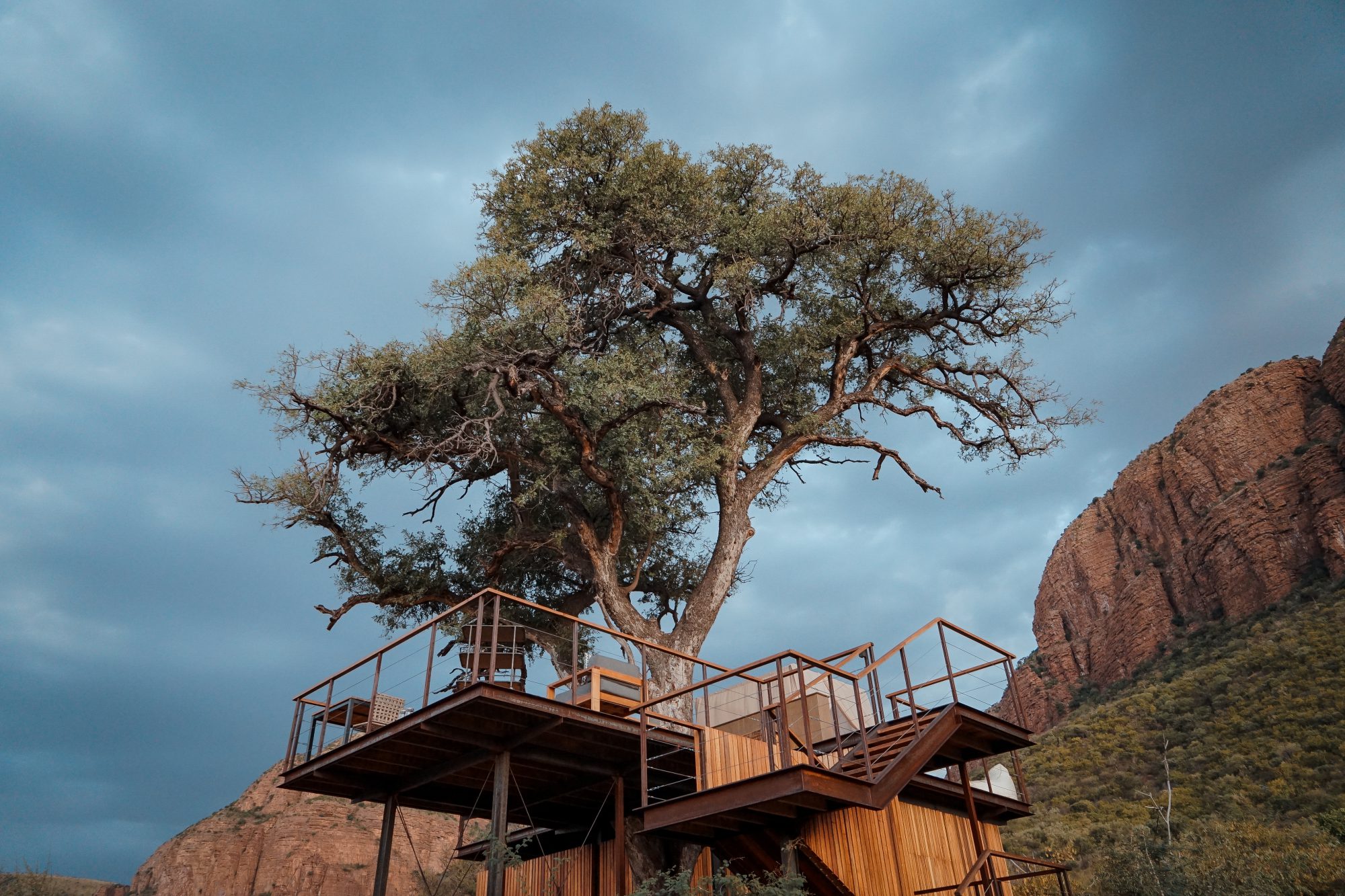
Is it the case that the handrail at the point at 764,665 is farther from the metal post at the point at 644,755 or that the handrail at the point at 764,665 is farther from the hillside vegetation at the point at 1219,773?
the hillside vegetation at the point at 1219,773

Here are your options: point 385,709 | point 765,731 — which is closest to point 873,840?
point 765,731

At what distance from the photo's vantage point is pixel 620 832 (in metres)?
10.6

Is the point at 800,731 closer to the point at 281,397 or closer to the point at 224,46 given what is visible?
the point at 281,397

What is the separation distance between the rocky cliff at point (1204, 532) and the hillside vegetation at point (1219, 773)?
5.59 m

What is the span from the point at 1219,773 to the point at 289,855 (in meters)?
33.5

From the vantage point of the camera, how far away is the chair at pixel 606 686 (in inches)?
416

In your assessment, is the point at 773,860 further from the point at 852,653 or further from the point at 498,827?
the point at 498,827

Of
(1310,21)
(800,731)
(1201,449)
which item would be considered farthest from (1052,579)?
(800,731)

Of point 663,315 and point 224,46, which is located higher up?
point 224,46

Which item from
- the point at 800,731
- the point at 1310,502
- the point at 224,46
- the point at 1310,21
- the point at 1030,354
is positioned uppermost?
the point at 1310,21

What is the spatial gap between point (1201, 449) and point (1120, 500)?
25.2ft

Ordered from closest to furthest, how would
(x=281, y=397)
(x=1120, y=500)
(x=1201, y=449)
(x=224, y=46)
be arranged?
1. (x=281, y=397)
2. (x=224, y=46)
3. (x=1201, y=449)
4. (x=1120, y=500)

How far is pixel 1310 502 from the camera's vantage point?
46.5 metres

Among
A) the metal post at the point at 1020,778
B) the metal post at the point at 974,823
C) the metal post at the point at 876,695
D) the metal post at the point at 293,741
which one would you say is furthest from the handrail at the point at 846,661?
the metal post at the point at 293,741
